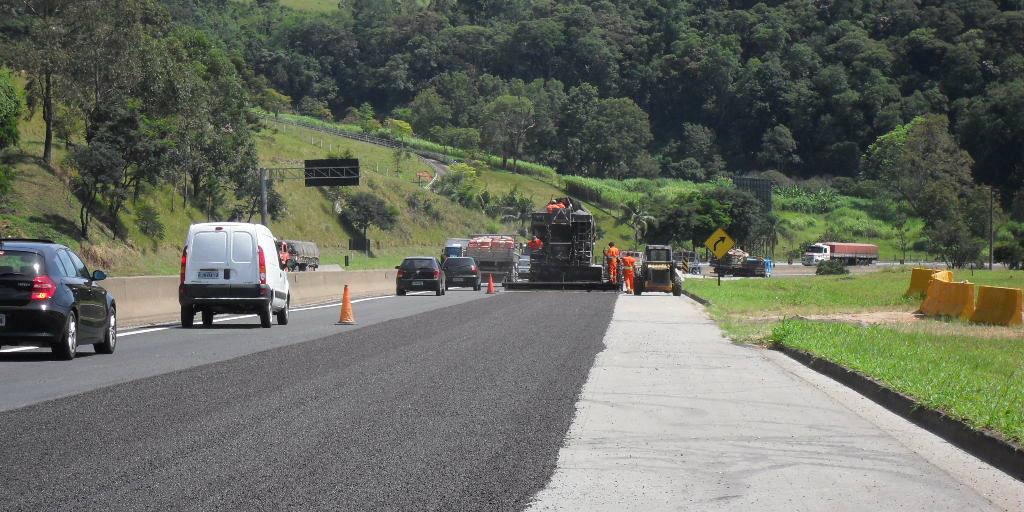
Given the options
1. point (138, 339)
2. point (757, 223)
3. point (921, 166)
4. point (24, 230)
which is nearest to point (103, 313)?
point (138, 339)

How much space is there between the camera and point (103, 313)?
61.8ft

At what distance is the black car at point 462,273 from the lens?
53.4 m

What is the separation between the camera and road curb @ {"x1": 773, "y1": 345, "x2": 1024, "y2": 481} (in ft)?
30.9

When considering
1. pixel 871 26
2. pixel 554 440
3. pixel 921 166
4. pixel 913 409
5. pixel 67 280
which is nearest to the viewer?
pixel 554 440

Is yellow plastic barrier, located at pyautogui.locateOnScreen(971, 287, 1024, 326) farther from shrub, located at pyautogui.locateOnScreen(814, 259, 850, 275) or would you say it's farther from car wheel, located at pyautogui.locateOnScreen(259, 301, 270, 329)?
shrub, located at pyautogui.locateOnScreen(814, 259, 850, 275)

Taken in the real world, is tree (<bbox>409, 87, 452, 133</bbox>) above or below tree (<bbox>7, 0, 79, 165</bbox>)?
above

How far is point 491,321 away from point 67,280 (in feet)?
37.9

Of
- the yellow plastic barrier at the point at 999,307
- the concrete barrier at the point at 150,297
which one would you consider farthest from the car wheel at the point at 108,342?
the yellow plastic barrier at the point at 999,307

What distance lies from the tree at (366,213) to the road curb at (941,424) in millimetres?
87699

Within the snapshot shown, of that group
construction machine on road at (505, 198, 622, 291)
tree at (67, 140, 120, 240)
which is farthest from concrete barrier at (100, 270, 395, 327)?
tree at (67, 140, 120, 240)

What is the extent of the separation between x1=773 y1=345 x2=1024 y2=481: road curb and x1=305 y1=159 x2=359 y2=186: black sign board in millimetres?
66707

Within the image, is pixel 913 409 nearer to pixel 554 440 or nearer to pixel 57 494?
pixel 554 440

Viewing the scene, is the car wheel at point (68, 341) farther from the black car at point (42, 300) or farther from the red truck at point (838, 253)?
the red truck at point (838, 253)

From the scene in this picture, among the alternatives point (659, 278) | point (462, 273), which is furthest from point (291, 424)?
point (462, 273)
